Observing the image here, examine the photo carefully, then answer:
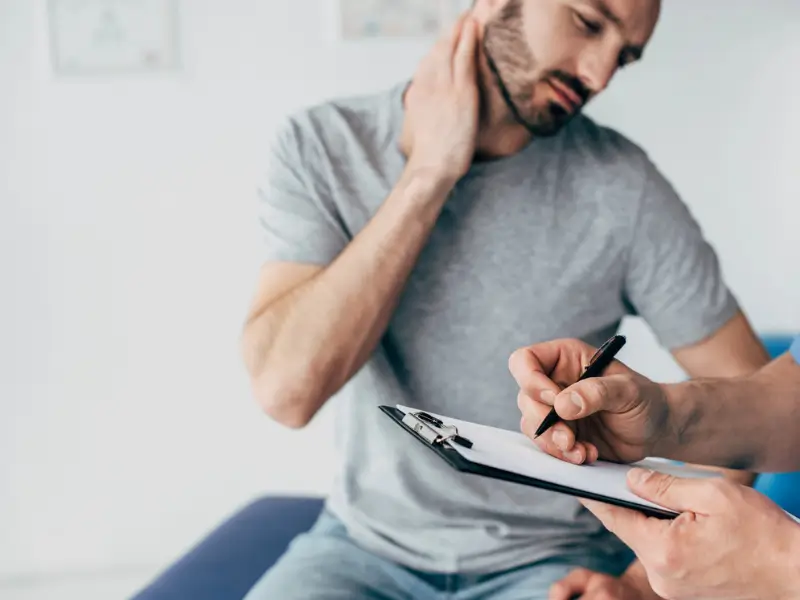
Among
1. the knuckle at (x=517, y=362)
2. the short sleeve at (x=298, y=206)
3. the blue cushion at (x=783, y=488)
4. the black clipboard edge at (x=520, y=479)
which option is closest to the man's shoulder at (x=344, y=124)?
the short sleeve at (x=298, y=206)

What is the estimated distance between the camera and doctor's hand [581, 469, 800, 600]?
22.4 inches

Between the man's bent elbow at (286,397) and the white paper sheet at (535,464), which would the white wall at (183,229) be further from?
the white paper sheet at (535,464)

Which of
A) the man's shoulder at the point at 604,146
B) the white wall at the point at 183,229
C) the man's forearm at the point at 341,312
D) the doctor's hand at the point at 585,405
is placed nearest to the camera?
the doctor's hand at the point at 585,405

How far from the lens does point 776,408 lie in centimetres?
85

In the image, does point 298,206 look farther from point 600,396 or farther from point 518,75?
point 600,396

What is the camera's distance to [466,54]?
Result: 3.15ft

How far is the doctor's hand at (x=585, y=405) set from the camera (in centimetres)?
63

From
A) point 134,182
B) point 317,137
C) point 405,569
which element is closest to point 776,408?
point 405,569

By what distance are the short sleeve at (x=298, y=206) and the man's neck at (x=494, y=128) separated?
0.19m

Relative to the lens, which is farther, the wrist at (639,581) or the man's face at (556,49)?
the man's face at (556,49)

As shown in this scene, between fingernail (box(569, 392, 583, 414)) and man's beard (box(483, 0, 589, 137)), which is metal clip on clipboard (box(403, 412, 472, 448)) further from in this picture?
man's beard (box(483, 0, 589, 137))

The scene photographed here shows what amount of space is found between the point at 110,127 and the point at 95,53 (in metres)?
0.12

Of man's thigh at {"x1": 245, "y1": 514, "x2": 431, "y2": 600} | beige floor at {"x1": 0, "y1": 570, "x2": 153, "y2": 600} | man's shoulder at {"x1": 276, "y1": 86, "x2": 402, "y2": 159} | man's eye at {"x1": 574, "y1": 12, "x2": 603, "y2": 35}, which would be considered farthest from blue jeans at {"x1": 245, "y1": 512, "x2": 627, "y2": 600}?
beige floor at {"x1": 0, "y1": 570, "x2": 153, "y2": 600}

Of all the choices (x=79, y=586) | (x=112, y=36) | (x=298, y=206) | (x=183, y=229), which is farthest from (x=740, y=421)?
(x=79, y=586)
